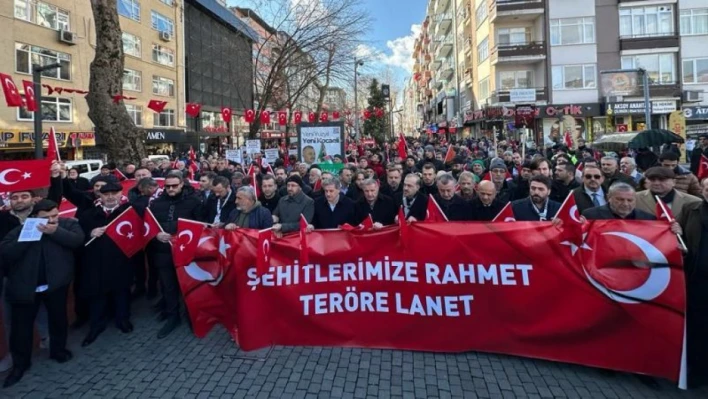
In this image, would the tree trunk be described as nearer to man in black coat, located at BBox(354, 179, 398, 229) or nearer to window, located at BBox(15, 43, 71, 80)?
man in black coat, located at BBox(354, 179, 398, 229)

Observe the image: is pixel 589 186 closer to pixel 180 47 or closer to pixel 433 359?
pixel 433 359

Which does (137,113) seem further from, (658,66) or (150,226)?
(658,66)

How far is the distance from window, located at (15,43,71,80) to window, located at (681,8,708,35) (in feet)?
141

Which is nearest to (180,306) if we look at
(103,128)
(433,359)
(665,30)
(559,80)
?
(433,359)

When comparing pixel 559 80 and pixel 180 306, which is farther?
pixel 559 80

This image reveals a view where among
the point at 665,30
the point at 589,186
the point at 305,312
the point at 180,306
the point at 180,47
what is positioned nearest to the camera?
the point at 305,312

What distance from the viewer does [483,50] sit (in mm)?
41656

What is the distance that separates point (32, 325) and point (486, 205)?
5.31m

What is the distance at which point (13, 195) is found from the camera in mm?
5242

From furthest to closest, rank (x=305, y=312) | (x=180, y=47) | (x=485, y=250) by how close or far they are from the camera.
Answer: (x=180, y=47), (x=305, y=312), (x=485, y=250)

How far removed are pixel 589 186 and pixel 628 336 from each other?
230 cm

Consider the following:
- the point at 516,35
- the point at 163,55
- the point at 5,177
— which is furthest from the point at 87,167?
the point at 516,35

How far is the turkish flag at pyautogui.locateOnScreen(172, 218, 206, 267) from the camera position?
17.6ft

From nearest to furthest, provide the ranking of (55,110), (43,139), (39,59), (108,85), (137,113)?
(108,85) < (43,139) < (39,59) < (55,110) < (137,113)
